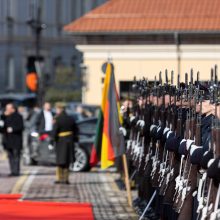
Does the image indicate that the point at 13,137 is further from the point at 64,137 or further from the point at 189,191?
the point at 189,191

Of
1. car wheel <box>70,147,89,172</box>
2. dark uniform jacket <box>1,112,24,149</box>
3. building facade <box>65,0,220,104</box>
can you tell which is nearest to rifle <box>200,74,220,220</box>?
dark uniform jacket <box>1,112,24,149</box>

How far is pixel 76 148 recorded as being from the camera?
2411 centimetres

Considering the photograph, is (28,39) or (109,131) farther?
(28,39)

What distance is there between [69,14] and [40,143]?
6597 cm

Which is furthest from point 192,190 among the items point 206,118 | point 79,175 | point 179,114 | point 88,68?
point 88,68

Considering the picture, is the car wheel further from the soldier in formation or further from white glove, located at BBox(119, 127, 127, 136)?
the soldier in formation

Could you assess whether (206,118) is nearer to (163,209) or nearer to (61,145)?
(163,209)

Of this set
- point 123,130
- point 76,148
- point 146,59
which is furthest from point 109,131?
point 146,59

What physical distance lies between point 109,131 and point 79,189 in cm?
285

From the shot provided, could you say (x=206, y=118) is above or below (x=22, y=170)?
above

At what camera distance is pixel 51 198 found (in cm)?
1717

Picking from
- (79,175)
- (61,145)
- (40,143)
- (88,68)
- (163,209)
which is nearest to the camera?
(163,209)

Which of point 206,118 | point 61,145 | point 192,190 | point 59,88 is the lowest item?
point 59,88

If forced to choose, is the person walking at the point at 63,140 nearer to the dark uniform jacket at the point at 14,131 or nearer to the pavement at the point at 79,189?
the pavement at the point at 79,189
